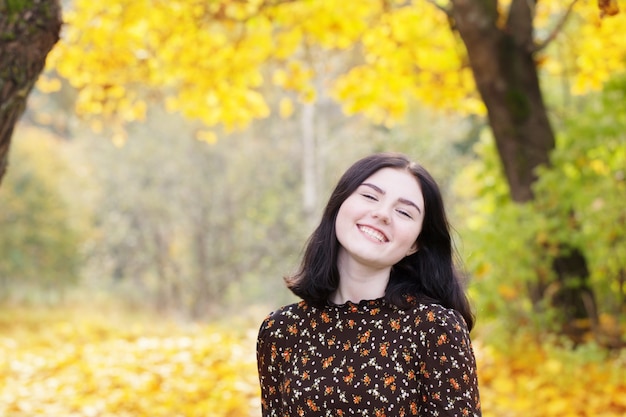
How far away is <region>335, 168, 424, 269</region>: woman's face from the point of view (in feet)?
7.06

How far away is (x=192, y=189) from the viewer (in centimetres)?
1398

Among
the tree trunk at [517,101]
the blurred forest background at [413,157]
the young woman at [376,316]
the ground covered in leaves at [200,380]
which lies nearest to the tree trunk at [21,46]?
the blurred forest background at [413,157]

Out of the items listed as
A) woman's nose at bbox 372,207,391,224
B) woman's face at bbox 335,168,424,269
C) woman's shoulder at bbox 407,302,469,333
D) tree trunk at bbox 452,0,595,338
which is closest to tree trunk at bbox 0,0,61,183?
woman's face at bbox 335,168,424,269

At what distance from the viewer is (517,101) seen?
5918 millimetres

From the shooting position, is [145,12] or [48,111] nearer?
[145,12]

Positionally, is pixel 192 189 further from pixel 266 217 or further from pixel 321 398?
pixel 321 398

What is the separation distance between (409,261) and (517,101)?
3.90 meters

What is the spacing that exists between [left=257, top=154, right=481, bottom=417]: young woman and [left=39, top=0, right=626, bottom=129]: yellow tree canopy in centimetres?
430

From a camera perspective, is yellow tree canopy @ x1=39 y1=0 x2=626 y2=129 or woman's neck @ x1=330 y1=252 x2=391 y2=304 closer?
woman's neck @ x1=330 y1=252 x2=391 y2=304

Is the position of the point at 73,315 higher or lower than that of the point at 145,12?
lower

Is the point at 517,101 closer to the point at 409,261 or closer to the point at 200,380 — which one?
the point at 200,380

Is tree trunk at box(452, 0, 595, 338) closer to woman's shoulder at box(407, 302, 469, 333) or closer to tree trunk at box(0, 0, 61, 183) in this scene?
tree trunk at box(0, 0, 61, 183)

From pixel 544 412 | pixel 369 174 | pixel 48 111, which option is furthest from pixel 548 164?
pixel 48 111

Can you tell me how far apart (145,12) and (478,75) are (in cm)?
259
